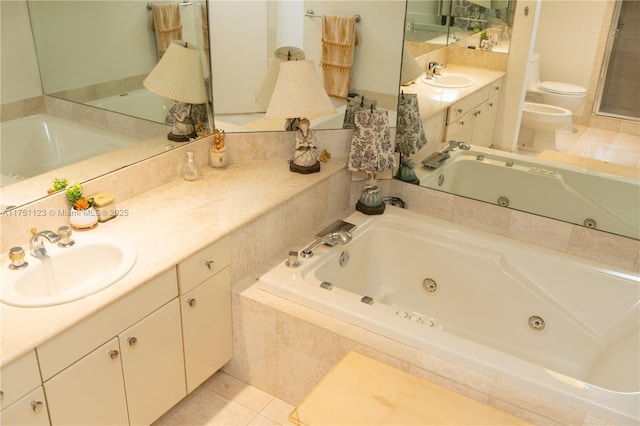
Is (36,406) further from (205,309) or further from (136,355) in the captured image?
(205,309)

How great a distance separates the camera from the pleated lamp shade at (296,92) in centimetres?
269

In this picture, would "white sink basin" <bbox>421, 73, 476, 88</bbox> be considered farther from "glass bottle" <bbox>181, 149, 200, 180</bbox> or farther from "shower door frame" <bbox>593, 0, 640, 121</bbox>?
"glass bottle" <bbox>181, 149, 200, 180</bbox>

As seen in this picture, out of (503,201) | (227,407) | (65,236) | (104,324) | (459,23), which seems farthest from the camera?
(503,201)

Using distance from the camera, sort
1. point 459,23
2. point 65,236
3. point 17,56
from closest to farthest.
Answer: point 65,236 → point 17,56 → point 459,23

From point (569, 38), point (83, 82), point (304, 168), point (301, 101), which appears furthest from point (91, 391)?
point (569, 38)

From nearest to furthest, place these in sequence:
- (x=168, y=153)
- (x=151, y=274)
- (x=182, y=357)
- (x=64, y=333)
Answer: (x=64, y=333)
(x=151, y=274)
(x=182, y=357)
(x=168, y=153)

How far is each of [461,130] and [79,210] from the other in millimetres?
1851

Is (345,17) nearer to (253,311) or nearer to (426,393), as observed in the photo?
(253,311)

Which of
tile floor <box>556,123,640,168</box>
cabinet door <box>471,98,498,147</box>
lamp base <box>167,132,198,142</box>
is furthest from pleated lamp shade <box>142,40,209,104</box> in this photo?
tile floor <box>556,123,640,168</box>

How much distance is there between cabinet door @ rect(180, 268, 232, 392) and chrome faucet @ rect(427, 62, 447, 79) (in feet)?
4.72

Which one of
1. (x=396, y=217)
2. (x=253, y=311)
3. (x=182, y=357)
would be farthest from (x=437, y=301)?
(x=182, y=357)

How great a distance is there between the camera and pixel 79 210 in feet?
7.06

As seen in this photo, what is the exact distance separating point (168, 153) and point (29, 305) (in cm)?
105

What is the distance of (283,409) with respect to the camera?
2420 mm
